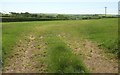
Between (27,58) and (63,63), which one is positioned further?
(27,58)

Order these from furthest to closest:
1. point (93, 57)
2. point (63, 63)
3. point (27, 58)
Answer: point (93, 57)
point (27, 58)
point (63, 63)

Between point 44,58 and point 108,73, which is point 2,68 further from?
point 108,73

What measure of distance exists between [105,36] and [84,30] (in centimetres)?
576

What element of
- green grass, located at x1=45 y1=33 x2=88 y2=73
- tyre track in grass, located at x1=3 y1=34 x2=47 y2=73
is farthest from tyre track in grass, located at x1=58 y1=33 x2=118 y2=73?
tyre track in grass, located at x1=3 y1=34 x2=47 y2=73

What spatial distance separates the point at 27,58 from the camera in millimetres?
20438

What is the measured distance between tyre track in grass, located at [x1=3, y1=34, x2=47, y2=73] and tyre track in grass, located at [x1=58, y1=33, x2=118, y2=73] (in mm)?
2646

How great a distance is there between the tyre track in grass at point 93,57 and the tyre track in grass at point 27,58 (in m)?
2.65

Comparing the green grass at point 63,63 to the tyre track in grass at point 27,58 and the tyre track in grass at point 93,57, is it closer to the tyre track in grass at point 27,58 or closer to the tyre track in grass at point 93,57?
the tyre track in grass at point 27,58

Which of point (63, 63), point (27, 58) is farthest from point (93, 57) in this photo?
point (27, 58)

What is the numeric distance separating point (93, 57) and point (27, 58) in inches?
179

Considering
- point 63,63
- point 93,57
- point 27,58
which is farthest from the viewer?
point 93,57

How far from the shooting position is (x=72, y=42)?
2614 cm

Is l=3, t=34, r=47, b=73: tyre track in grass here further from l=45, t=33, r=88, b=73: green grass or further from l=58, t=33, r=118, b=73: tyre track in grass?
l=58, t=33, r=118, b=73: tyre track in grass

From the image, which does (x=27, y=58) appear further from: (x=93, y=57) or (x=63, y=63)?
(x=93, y=57)
